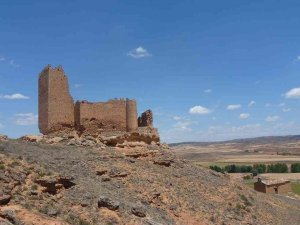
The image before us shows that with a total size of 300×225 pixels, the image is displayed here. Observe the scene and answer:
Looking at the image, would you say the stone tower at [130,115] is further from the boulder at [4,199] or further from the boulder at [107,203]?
the boulder at [4,199]

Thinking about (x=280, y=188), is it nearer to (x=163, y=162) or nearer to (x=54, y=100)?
(x=163, y=162)

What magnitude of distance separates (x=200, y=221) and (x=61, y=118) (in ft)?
34.9

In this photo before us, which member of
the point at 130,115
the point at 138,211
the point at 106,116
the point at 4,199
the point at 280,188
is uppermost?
the point at 130,115

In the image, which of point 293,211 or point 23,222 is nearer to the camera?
point 23,222

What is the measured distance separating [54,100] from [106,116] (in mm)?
3627

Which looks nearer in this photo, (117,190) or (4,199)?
(4,199)

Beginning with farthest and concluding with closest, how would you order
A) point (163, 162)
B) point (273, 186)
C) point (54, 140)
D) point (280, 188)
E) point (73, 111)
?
1. point (280, 188)
2. point (273, 186)
3. point (73, 111)
4. point (163, 162)
5. point (54, 140)

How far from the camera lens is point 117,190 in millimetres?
20781

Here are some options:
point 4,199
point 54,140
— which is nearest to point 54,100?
point 54,140

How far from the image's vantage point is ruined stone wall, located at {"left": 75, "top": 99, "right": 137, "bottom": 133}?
90.9 ft

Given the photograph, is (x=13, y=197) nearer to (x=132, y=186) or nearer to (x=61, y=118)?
(x=132, y=186)

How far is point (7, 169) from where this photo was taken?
17062mm

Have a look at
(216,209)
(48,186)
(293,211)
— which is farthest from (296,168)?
(48,186)

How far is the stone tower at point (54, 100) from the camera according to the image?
26266 mm
